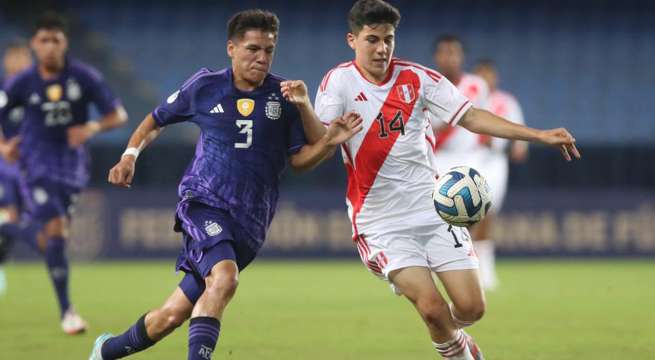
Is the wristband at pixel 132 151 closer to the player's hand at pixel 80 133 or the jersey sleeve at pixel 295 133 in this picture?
the jersey sleeve at pixel 295 133

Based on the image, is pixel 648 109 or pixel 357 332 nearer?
pixel 357 332

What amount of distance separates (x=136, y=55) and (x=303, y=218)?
551cm

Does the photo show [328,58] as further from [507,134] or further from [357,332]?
[507,134]

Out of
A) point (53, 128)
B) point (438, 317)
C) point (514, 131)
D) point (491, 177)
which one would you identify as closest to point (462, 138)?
point (491, 177)

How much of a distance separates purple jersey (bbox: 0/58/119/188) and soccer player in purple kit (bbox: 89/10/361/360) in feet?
9.08

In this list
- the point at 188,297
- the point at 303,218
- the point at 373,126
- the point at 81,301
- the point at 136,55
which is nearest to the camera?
the point at 188,297

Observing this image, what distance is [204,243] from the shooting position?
5.36 meters

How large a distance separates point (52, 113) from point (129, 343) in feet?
11.0

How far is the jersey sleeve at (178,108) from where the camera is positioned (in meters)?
5.77

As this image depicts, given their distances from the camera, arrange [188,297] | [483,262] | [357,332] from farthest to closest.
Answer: [483,262]
[357,332]
[188,297]

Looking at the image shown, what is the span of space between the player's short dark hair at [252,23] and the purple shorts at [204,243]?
3.04 feet

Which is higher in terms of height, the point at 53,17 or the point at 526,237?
the point at 53,17

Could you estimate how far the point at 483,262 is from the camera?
455 inches

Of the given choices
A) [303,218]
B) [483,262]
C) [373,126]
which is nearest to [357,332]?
[373,126]
